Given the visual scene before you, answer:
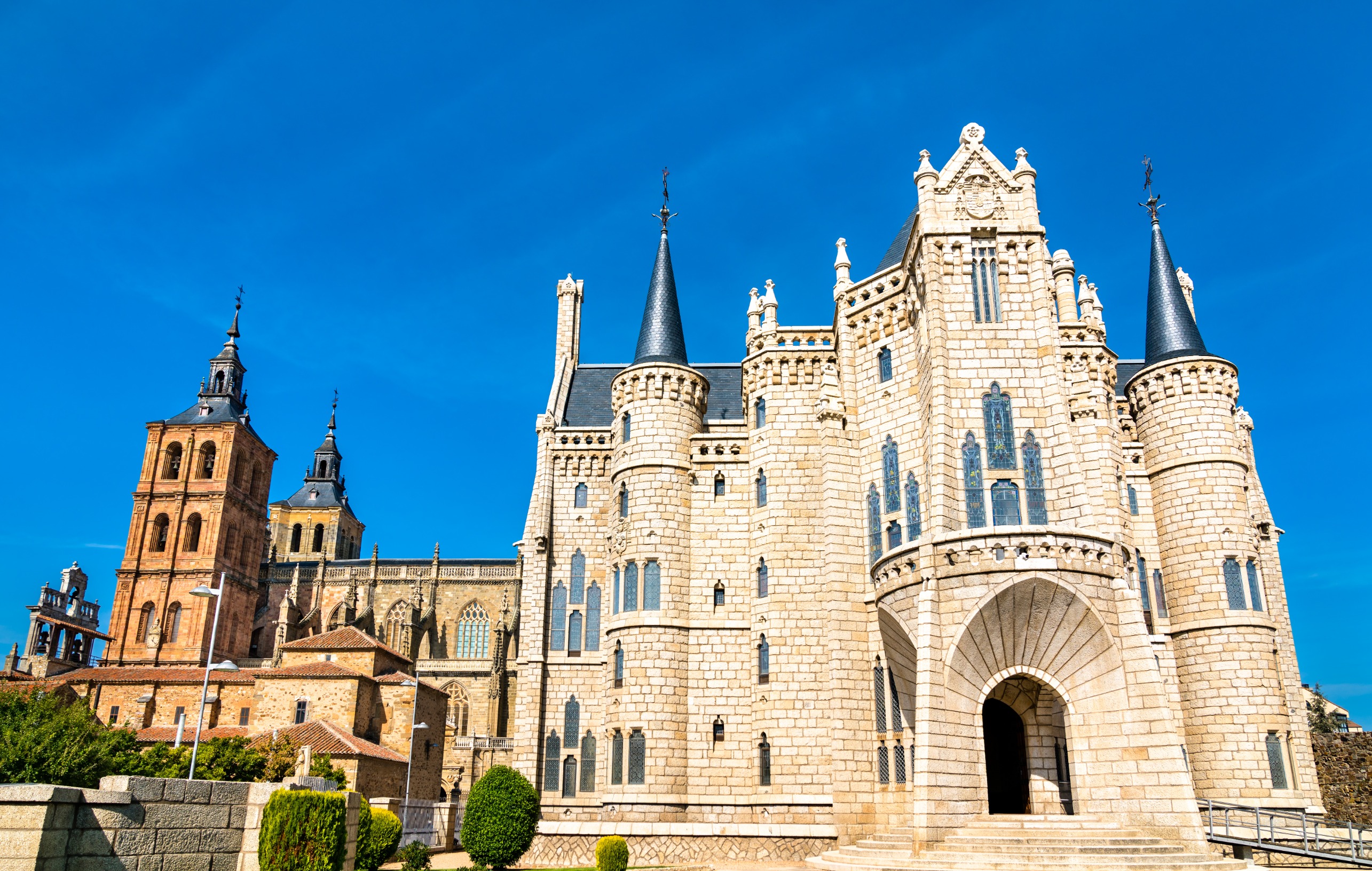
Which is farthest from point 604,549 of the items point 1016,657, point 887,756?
point 1016,657

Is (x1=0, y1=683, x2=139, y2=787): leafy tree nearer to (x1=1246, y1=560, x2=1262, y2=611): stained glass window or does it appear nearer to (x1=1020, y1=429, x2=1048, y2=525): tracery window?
(x1=1020, y1=429, x2=1048, y2=525): tracery window

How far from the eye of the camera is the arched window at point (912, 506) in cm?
2603

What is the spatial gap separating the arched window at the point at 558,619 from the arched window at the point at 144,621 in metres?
40.8

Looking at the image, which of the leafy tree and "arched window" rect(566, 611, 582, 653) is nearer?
the leafy tree

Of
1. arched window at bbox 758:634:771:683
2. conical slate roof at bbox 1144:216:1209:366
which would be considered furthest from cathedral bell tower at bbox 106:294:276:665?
conical slate roof at bbox 1144:216:1209:366

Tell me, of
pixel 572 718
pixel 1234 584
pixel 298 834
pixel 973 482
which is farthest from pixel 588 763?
pixel 1234 584

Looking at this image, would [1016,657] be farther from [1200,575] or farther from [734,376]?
[734,376]

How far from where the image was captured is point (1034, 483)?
79.6 feet

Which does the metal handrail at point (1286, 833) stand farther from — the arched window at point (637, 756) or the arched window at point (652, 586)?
the arched window at point (652, 586)

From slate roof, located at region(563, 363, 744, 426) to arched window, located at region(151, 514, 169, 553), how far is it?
124 ft

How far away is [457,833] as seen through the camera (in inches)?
1646

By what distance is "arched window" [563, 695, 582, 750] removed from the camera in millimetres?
33688

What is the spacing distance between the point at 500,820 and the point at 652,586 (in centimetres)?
847

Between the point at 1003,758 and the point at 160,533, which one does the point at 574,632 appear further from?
the point at 160,533
